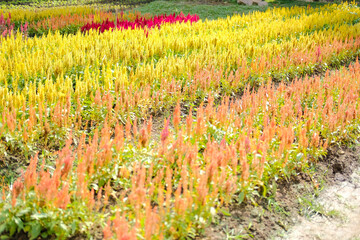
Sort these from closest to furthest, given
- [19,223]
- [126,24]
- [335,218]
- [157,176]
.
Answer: [19,223]
[157,176]
[335,218]
[126,24]

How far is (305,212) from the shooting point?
333cm

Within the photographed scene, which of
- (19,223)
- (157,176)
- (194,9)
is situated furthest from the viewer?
(194,9)

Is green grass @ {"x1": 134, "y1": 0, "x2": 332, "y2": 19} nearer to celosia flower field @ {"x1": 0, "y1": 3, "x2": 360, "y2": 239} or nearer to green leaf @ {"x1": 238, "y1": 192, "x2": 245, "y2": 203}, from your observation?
celosia flower field @ {"x1": 0, "y1": 3, "x2": 360, "y2": 239}

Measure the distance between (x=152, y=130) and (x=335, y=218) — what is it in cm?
234

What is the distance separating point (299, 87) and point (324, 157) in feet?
5.17

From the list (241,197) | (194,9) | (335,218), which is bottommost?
(335,218)

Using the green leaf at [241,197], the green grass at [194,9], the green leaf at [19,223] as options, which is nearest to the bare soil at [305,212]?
the green leaf at [241,197]

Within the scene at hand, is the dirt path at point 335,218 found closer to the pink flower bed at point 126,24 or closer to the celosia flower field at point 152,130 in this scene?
the celosia flower field at point 152,130

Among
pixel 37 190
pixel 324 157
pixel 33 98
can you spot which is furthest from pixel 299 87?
pixel 37 190

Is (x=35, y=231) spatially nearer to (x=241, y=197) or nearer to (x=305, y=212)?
(x=241, y=197)

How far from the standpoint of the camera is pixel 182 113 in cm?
516

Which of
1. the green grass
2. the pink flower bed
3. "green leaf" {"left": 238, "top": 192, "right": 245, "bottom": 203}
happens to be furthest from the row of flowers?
the green grass

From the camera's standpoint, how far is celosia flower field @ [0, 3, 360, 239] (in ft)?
8.61

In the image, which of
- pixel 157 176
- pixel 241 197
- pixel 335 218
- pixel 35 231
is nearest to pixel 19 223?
pixel 35 231
